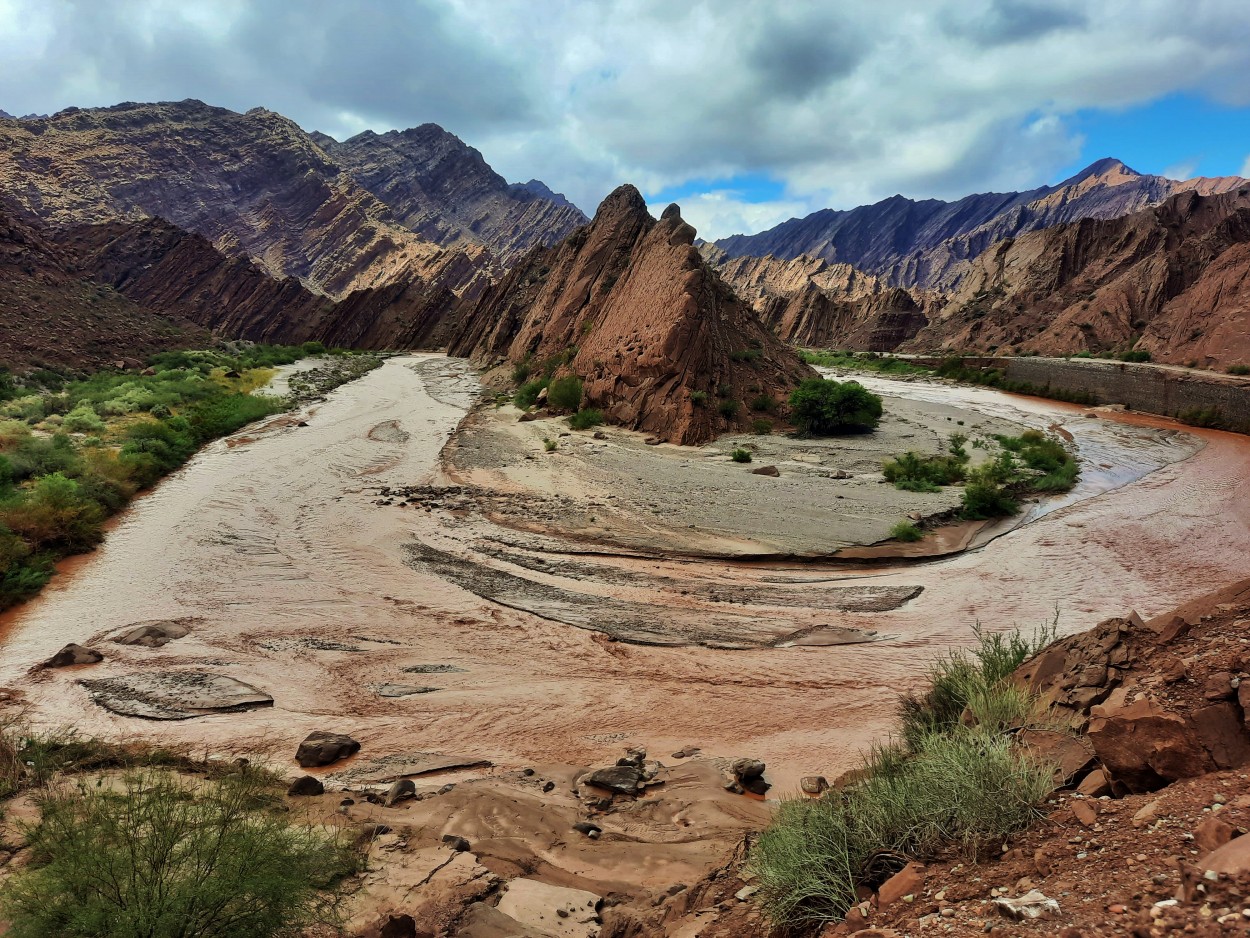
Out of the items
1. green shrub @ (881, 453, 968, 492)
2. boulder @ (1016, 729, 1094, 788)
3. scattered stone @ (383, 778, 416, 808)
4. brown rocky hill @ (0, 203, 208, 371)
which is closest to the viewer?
boulder @ (1016, 729, 1094, 788)

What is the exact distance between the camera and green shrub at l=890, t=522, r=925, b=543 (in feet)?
54.4

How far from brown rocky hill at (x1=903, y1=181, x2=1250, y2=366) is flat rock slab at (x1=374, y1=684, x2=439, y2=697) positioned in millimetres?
52126

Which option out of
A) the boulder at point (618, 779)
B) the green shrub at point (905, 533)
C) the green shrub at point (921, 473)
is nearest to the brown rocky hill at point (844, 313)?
the green shrub at point (921, 473)

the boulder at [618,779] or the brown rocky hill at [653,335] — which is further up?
the brown rocky hill at [653,335]

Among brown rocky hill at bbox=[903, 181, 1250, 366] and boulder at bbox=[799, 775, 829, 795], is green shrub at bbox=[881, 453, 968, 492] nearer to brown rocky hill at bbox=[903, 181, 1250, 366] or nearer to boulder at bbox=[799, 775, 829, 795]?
boulder at bbox=[799, 775, 829, 795]

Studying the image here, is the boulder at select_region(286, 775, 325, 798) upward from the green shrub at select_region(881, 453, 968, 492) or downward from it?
downward

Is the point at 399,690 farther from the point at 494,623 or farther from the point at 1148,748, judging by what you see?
the point at 1148,748

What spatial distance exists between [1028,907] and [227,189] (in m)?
215

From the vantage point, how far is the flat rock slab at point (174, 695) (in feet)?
31.4

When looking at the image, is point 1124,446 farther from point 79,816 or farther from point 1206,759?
point 79,816

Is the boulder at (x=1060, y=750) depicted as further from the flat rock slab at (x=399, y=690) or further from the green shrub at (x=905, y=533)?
the green shrub at (x=905, y=533)

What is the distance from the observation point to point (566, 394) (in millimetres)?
31984

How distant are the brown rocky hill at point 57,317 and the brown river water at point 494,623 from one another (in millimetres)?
25022

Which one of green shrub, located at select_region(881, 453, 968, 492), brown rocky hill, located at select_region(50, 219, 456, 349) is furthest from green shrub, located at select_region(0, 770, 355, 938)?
brown rocky hill, located at select_region(50, 219, 456, 349)
